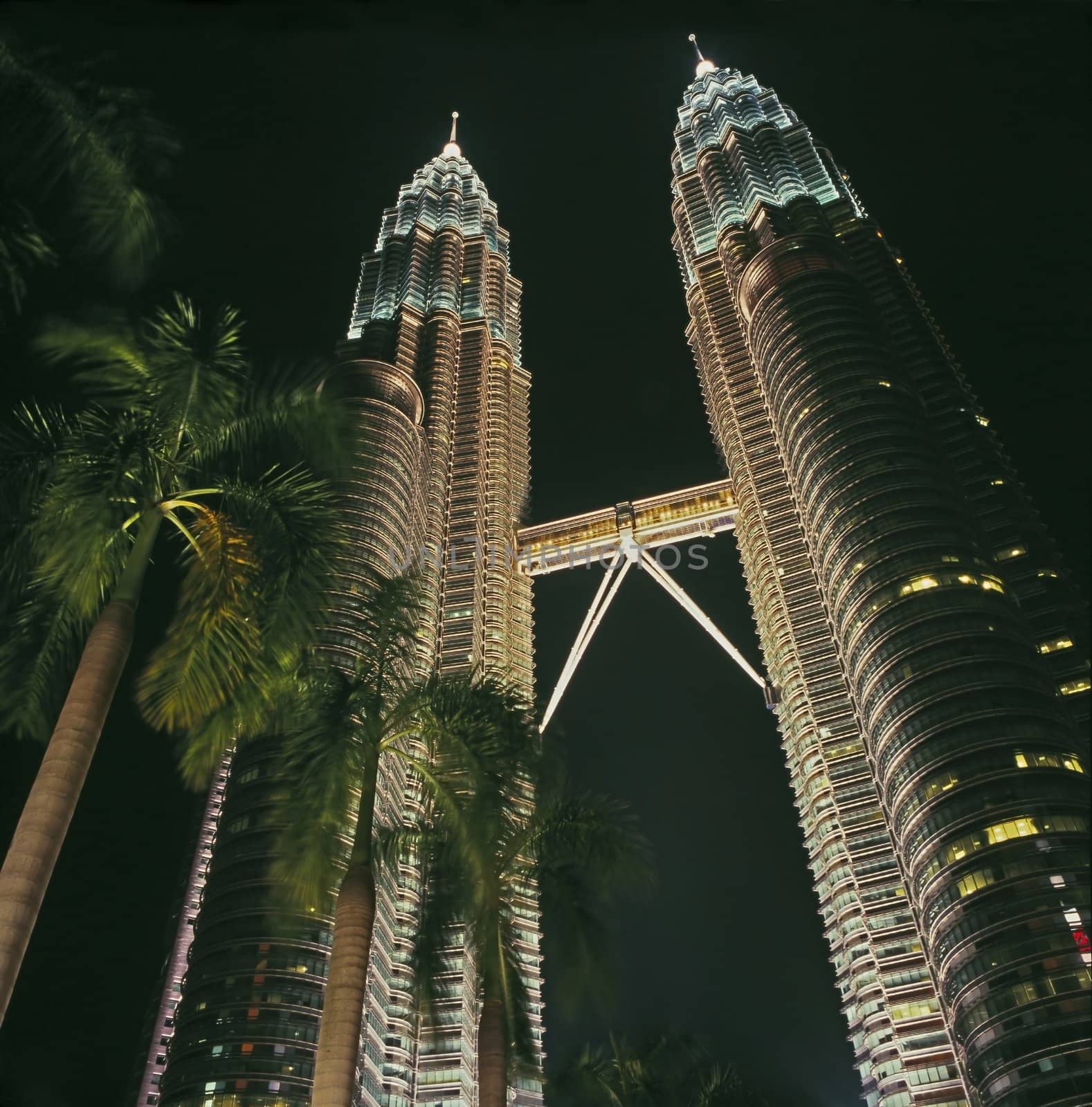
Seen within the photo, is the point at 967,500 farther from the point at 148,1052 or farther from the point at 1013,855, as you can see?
→ the point at 148,1052

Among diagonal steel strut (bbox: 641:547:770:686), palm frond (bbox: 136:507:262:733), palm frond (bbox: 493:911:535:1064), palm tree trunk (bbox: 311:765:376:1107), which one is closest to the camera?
palm frond (bbox: 136:507:262:733)

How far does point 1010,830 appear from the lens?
353 ft

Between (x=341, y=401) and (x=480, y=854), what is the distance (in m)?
10.9

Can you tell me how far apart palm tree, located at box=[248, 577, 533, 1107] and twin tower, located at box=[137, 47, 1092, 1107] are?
5740cm

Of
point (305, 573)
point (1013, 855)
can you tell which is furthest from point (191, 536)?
point (1013, 855)

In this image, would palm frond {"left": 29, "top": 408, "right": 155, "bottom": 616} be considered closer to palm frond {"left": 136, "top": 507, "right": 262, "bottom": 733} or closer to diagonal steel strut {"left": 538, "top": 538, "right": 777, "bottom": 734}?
palm frond {"left": 136, "top": 507, "right": 262, "bottom": 733}

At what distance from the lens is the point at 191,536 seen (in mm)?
23422

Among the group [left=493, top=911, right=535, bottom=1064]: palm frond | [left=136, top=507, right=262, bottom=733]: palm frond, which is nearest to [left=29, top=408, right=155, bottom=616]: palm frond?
[left=136, top=507, right=262, bottom=733]: palm frond

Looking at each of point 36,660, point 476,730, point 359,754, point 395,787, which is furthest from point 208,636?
point 395,787

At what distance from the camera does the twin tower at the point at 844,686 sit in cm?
10562

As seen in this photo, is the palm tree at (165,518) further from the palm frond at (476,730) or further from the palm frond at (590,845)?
the palm frond at (590,845)

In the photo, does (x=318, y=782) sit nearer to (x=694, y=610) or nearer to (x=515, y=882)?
(x=515, y=882)

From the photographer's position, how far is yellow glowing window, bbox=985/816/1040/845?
10700cm

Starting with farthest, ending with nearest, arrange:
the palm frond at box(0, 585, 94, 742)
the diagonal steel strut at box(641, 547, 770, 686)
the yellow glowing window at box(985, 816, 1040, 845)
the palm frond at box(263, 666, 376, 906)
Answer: the diagonal steel strut at box(641, 547, 770, 686) → the yellow glowing window at box(985, 816, 1040, 845) → the palm frond at box(263, 666, 376, 906) → the palm frond at box(0, 585, 94, 742)
